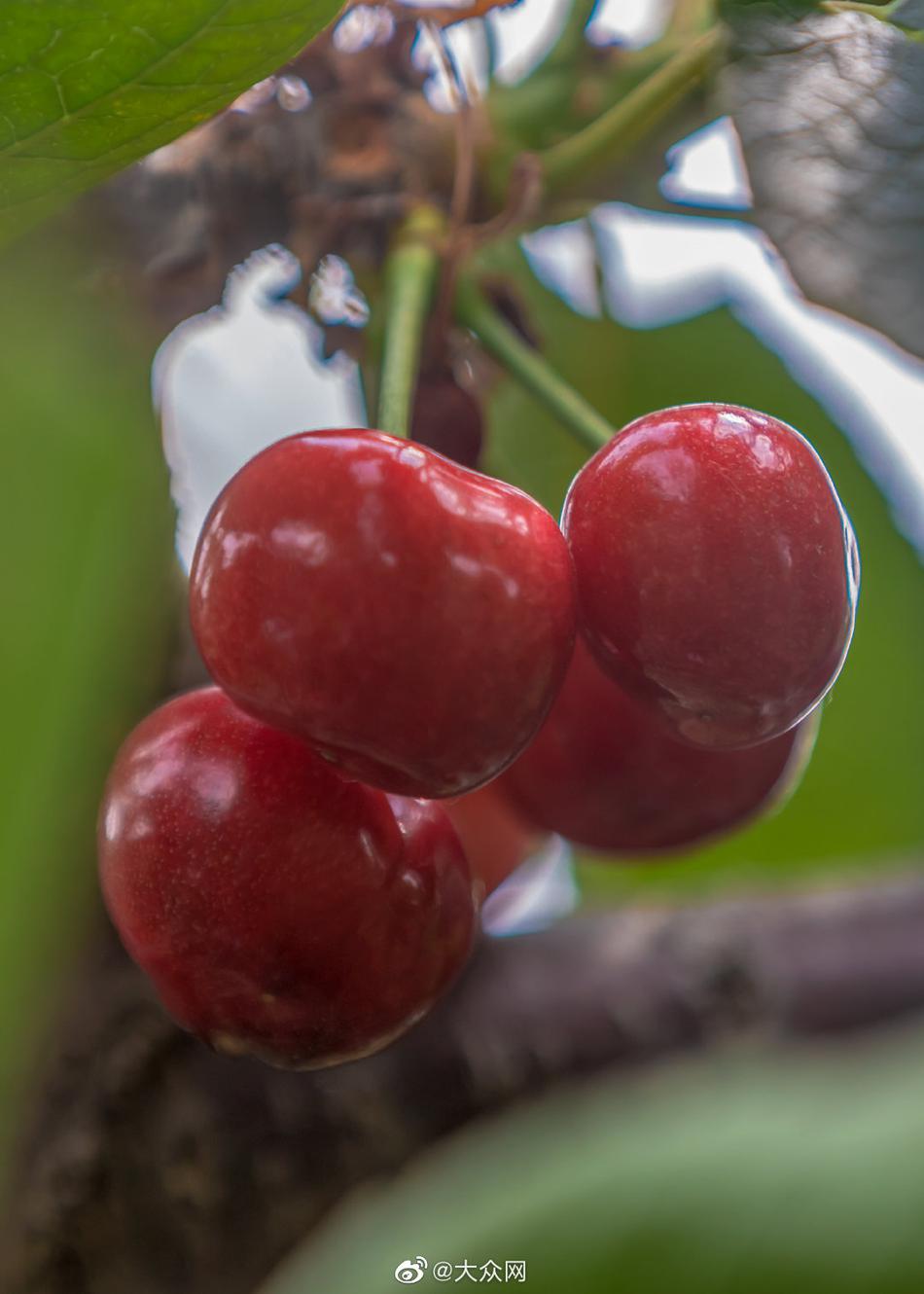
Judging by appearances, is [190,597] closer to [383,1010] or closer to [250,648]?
Answer: [250,648]

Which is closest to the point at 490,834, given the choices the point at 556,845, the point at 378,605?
the point at 556,845

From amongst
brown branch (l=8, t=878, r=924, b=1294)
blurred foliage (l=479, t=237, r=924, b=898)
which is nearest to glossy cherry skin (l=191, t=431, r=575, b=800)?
brown branch (l=8, t=878, r=924, b=1294)

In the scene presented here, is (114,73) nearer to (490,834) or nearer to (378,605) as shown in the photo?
(378,605)

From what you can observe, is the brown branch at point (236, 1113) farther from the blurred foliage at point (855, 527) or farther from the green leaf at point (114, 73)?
the green leaf at point (114, 73)

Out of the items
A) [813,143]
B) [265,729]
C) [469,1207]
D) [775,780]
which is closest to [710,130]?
[813,143]

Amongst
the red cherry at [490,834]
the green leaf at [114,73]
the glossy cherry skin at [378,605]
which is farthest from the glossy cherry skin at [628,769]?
the green leaf at [114,73]

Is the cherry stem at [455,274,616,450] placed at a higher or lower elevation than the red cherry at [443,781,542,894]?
higher

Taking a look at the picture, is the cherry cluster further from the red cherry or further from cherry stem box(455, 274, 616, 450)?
the red cherry
